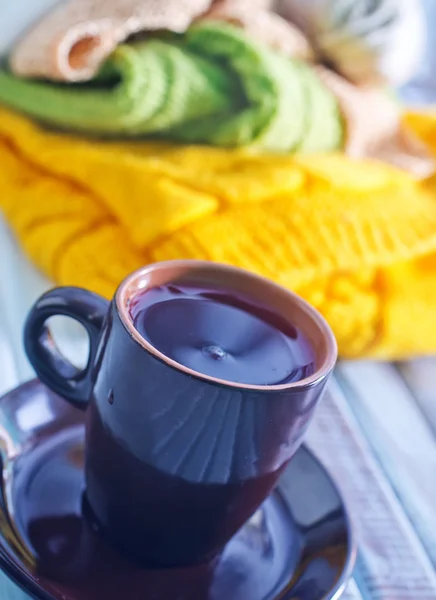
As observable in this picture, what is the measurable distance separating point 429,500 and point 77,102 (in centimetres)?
39

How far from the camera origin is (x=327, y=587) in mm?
281

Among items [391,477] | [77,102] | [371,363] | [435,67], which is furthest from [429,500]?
[435,67]

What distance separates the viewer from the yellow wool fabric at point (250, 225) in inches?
18.0

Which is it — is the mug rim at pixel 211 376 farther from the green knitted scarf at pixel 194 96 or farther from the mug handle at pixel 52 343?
the green knitted scarf at pixel 194 96

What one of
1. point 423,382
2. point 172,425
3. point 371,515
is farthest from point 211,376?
point 423,382

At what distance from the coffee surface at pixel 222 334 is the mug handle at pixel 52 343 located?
28 millimetres

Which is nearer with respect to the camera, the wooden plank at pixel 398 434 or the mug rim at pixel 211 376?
the mug rim at pixel 211 376

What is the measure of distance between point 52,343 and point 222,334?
0.09 metres

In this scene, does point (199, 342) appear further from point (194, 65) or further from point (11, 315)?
point (194, 65)

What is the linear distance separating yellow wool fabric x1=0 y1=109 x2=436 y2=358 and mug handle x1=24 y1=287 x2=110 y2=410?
145 millimetres

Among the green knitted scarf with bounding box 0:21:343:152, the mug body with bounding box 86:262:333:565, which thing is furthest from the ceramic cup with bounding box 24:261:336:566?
the green knitted scarf with bounding box 0:21:343:152

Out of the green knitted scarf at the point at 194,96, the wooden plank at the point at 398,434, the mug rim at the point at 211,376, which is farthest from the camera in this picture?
the green knitted scarf at the point at 194,96

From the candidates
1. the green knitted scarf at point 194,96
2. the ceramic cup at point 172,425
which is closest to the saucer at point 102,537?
the ceramic cup at point 172,425

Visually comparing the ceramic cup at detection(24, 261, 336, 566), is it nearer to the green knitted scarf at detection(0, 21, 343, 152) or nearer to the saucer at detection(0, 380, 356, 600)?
the saucer at detection(0, 380, 356, 600)
